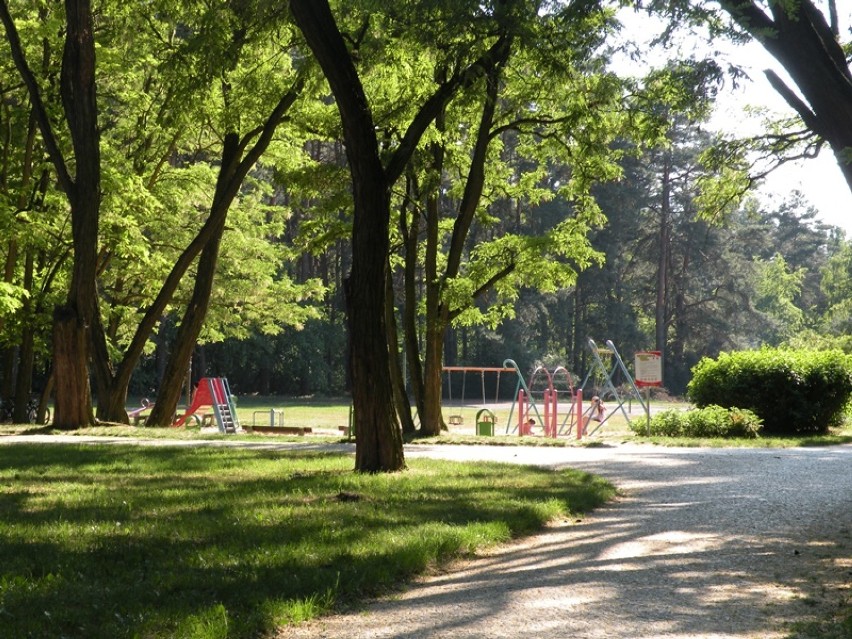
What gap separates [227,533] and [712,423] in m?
15.1

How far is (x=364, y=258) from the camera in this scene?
1167cm

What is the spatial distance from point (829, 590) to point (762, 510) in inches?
143

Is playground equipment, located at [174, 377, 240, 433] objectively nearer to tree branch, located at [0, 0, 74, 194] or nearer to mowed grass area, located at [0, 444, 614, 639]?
tree branch, located at [0, 0, 74, 194]

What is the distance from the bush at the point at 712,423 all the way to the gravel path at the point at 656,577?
9.06 m

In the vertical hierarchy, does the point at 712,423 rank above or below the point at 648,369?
below

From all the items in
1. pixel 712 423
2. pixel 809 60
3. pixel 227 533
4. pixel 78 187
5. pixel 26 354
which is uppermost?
pixel 78 187

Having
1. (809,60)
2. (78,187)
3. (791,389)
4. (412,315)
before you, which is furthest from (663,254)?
(809,60)

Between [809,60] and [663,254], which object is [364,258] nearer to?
[809,60]

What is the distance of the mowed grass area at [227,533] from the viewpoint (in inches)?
211

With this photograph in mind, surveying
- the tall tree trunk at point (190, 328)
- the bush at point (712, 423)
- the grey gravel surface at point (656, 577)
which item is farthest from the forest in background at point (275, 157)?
the grey gravel surface at point (656, 577)

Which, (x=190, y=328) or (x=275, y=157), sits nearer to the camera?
(x=190, y=328)

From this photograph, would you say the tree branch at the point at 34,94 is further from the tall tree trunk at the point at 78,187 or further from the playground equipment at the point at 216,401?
the playground equipment at the point at 216,401

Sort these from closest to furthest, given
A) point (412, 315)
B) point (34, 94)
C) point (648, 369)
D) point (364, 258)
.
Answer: point (364, 258) < point (34, 94) < point (648, 369) < point (412, 315)

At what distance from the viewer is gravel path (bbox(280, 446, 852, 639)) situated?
5328mm
